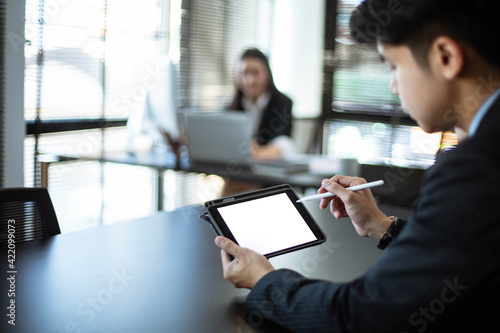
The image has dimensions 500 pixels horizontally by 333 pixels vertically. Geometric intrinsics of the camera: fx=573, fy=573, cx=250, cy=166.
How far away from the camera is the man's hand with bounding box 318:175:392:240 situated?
1.34 m

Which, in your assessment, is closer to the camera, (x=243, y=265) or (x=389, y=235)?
(x=243, y=265)

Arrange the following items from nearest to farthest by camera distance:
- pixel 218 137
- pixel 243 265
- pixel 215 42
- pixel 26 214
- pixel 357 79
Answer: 1. pixel 243 265
2. pixel 26 214
3. pixel 218 137
4. pixel 215 42
5. pixel 357 79

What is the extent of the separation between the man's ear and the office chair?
3.96ft

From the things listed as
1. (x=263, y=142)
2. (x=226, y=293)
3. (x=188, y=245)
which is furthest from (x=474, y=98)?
(x=263, y=142)

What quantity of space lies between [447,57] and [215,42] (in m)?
4.34

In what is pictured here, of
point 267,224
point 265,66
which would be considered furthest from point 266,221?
point 265,66

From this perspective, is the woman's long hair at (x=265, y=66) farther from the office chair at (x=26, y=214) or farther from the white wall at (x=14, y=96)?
the office chair at (x=26, y=214)

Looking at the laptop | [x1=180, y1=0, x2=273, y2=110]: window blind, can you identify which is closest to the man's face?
the laptop

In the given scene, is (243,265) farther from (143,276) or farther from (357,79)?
(357,79)

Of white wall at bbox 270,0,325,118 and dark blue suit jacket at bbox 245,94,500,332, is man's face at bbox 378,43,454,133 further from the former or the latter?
white wall at bbox 270,0,325,118

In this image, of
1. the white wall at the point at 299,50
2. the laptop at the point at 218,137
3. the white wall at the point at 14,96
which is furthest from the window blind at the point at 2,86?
the white wall at the point at 299,50

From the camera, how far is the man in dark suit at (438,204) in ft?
2.60

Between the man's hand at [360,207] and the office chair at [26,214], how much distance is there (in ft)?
2.67

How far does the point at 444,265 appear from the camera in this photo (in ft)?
2.64
